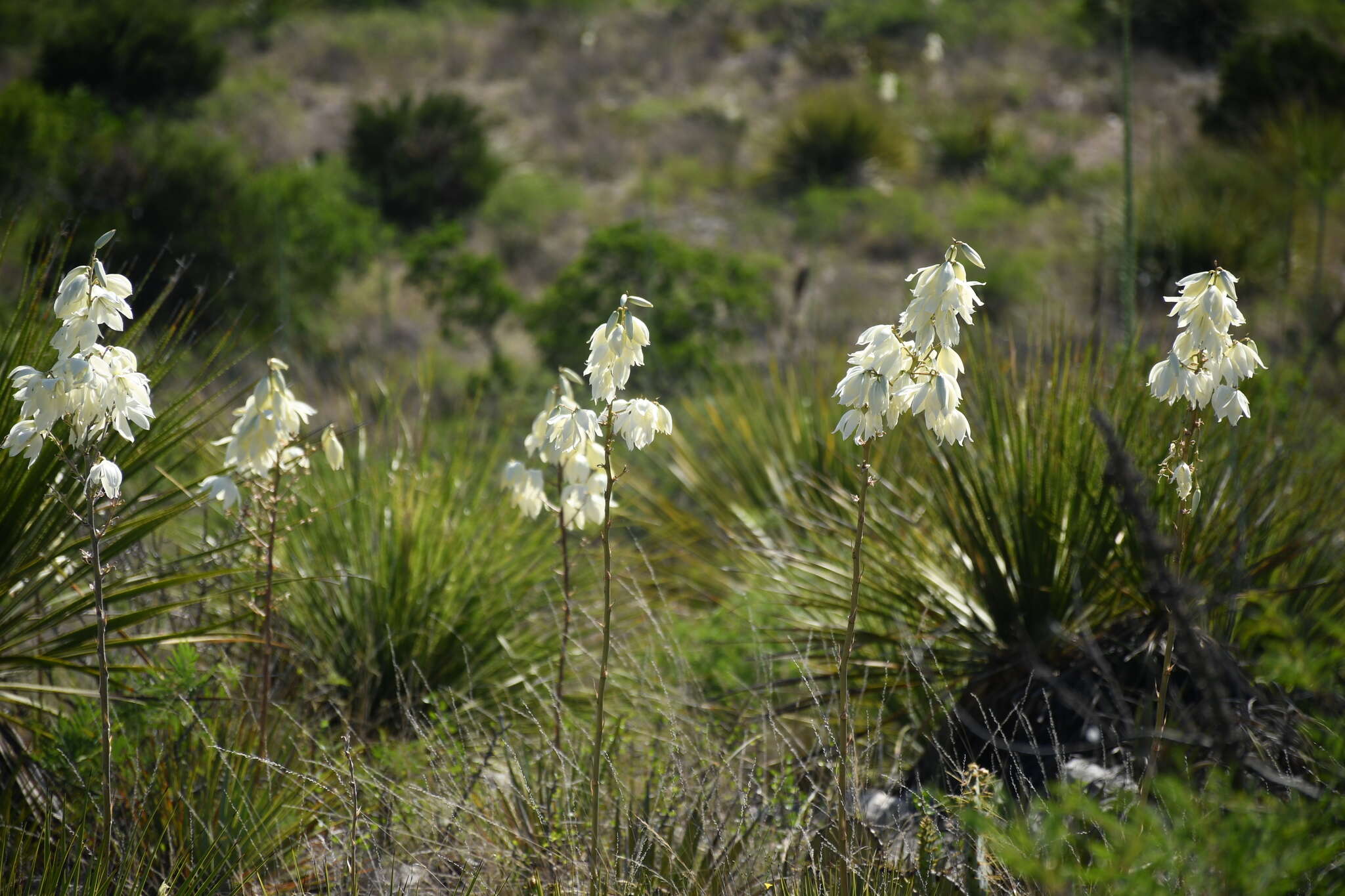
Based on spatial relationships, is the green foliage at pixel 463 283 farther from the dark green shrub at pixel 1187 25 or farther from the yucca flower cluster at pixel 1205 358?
the dark green shrub at pixel 1187 25

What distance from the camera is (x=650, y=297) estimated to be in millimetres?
9336

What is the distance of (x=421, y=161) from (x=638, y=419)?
14.8 meters

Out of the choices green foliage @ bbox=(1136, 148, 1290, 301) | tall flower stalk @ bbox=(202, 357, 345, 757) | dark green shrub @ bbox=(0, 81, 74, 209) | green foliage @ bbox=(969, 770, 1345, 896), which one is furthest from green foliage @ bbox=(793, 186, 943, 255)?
green foliage @ bbox=(969, 770, 1345, 896)

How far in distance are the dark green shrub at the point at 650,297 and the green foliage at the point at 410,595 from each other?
5.09 meters

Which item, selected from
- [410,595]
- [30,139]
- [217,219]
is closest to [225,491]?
[410,595]

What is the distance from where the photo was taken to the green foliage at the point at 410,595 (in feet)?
12.9

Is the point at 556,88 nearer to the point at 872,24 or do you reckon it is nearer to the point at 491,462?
the point at 872,24

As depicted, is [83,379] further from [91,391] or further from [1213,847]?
[1213,847]

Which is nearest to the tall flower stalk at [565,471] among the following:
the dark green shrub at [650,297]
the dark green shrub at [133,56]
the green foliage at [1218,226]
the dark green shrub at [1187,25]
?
the dark green shrub at [650,297]

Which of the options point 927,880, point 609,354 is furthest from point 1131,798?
point 609,354

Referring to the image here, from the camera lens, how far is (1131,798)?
2506mm

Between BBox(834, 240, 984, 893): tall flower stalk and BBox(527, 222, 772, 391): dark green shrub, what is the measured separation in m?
7.07

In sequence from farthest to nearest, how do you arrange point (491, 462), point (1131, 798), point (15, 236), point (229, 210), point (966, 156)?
point (966, 156) → point (229, 210) → point (15, 236) → point (491, 462) → point (1131, 798)

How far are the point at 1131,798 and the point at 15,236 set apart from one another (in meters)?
11.2
